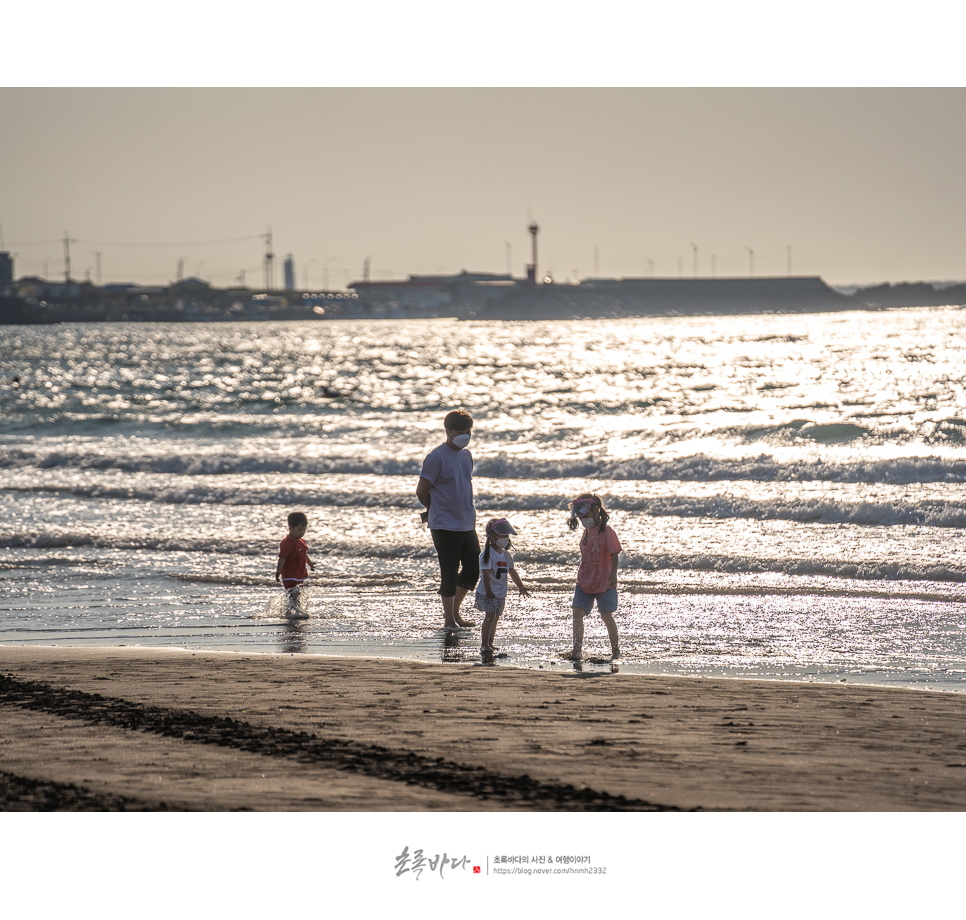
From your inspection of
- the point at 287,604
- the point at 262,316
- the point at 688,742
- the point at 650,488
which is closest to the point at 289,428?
the point at 650,488

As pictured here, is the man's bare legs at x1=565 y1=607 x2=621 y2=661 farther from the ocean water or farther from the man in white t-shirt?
the man in white t-shirt

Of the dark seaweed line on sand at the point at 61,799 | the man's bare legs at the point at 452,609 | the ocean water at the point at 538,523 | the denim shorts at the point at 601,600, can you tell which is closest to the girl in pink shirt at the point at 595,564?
the denim shorts at the point at 601,600

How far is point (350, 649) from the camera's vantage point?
7.41 metres

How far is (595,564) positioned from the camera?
22.1ft

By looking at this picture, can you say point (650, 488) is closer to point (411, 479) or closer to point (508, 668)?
point (411, 479)

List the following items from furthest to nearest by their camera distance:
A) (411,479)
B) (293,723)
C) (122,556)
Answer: (411,479)
(122,556)
(293,723)

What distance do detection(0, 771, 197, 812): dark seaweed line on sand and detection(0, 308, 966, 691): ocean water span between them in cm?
329

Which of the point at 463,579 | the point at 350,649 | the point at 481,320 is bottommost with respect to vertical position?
the point at 350,649

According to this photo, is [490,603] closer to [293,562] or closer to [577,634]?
[577,634]

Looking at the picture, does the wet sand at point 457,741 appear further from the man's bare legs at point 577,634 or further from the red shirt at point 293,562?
the red shirt at point 293,562

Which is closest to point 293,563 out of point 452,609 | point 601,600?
point 452,609

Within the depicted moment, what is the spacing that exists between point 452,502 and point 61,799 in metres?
3.88

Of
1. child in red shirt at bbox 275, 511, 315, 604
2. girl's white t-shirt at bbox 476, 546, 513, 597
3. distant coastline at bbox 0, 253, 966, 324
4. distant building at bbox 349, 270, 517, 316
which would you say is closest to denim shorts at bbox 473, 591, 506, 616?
girl's white t-shirt at bbox 476, 546, 513, 597

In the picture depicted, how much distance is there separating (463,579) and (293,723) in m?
2.73
